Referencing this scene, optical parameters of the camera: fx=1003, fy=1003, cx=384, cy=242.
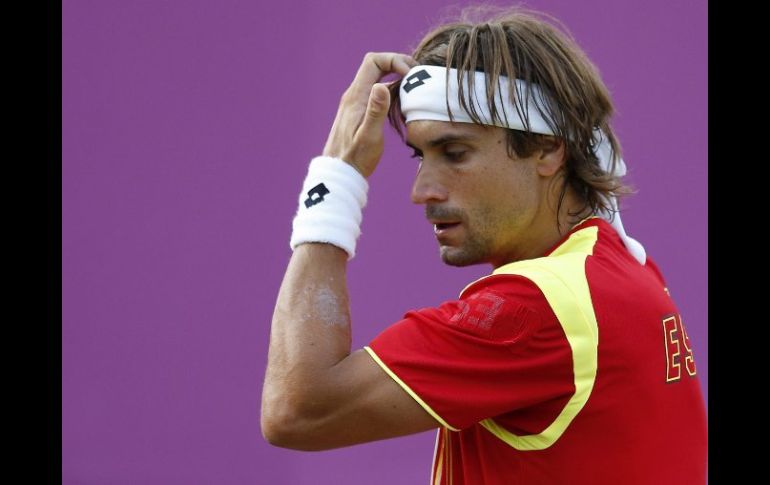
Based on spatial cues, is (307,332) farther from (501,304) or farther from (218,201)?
(218,201)

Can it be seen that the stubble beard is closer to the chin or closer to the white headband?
the chin

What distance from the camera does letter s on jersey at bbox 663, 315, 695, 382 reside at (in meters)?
1.56

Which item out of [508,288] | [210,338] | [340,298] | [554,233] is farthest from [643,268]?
[210,338]

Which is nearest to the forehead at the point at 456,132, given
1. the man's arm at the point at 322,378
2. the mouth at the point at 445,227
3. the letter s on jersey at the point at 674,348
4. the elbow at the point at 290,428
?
the mouth at the point at 445,227

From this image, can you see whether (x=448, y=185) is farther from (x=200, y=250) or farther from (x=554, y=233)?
(x=200, y=250)

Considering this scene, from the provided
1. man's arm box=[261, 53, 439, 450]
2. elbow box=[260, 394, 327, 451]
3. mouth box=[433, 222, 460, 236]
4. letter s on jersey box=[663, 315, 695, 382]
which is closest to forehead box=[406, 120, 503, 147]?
mouth box=[433, 222, 460, 236]

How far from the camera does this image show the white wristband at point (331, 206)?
165 cm

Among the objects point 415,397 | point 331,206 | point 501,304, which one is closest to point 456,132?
point 331,206

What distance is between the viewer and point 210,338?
395 cm

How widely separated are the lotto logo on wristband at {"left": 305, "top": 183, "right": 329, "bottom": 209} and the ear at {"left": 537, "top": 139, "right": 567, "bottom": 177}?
1.22 feet

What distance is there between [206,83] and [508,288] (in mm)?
2756

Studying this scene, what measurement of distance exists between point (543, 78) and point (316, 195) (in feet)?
1.44

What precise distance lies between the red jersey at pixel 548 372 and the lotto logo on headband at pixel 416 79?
0.40 meters

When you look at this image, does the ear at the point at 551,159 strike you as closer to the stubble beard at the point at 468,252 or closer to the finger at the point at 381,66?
the stubble beard at the point at 468,252
